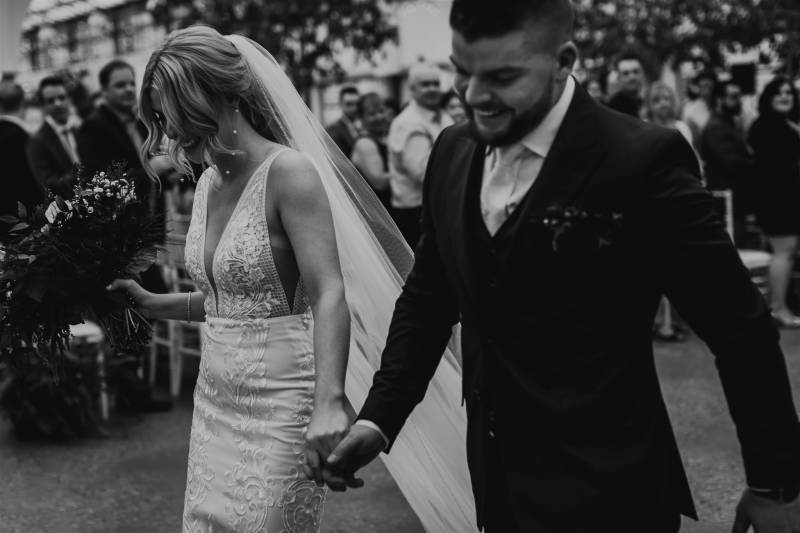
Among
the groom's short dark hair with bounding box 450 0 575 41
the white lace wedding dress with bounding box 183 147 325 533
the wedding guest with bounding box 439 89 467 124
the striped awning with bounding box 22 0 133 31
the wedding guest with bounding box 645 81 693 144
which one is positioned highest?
the groom's short dark hair with bounding box 450 0 575 41

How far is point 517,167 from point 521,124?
0.12m

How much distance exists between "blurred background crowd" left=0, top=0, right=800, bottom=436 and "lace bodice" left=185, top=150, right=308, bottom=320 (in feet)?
1.56

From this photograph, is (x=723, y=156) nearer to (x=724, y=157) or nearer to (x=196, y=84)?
(x=724, y=157)

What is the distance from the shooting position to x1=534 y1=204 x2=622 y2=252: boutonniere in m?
2.16

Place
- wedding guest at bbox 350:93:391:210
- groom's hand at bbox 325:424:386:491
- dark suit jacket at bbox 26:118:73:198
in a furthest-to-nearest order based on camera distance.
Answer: wedding guest at bbox 350:93:391:210 < dark suit jacket at bbox 26:118:73:198 < groom's hand at bbox 325:424:386:491

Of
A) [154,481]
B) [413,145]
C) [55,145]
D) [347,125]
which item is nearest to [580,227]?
[154,481]

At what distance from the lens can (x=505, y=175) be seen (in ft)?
7.61

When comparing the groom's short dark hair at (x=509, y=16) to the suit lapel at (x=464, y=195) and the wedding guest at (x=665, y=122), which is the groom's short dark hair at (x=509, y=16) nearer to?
the suit lapel at (x=464, y=195)

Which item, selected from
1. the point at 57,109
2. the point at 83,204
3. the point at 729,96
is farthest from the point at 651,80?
the point at 83,204

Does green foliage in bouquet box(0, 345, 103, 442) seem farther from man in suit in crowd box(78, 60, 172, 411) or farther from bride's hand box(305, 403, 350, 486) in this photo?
bride's hand box(305, 403, 350, 486)

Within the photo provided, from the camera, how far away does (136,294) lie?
10.9 ft

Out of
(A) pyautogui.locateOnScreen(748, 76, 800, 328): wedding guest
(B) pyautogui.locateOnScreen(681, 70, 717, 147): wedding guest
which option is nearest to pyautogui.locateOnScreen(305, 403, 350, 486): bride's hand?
(A) pyautogui.locateOnScreen(748, 76, 800, 328): wedding guest

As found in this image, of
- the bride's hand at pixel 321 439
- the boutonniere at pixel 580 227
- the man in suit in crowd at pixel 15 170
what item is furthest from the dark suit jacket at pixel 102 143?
the boutonniere at pixel 580 227

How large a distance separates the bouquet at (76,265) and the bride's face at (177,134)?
1.10 feet
